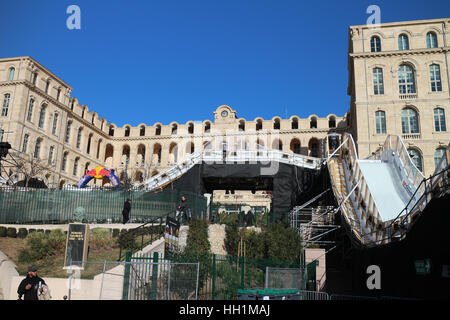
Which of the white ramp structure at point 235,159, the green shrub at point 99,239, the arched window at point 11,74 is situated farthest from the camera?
the arched window at point 11,74

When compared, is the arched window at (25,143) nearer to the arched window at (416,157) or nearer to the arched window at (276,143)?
the arched window at (276,143)

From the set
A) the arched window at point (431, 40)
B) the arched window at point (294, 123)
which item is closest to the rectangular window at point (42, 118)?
the arched window at point (294, 123)

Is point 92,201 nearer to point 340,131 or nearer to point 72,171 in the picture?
point 72,171

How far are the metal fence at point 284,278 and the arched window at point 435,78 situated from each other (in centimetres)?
2748

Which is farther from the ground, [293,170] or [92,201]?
[293,170]

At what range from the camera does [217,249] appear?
2230cm

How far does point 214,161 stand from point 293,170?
517cm

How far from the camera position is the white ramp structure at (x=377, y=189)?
15838 mm

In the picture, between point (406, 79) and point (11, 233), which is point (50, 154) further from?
point (406, 79)

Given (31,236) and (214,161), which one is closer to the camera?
(31,236)

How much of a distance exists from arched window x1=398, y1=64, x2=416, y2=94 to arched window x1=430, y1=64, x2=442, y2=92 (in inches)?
60.0

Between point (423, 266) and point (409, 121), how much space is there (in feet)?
93.9
